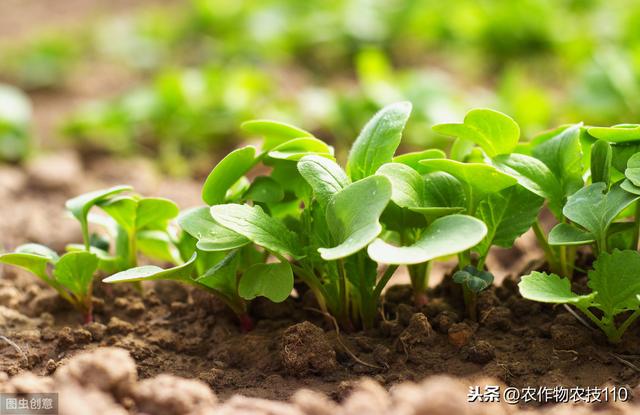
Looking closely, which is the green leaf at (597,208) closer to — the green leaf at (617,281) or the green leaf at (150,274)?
the green leaf at (617,281)

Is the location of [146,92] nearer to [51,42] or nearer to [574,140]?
[51,42]

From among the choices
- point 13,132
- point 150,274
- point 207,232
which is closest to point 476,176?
point 207,232

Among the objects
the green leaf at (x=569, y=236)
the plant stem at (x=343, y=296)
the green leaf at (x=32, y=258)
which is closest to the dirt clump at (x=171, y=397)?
the plant stem at (x=343, y=296)

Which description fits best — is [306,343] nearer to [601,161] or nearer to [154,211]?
[154,211]

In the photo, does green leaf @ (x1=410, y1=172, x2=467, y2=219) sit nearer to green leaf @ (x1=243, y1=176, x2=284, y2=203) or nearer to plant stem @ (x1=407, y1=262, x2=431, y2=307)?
plant stem @ (x1=407, y1=262, x2=431, y2=307)

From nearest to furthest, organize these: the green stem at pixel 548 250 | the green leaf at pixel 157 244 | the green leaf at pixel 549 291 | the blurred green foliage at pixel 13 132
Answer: the green leaf at pixel 549 291 < the green stem at pixel 548 250 < the green leaf at pixel 157 244 < the blurred green foliage at pixel 13 132
